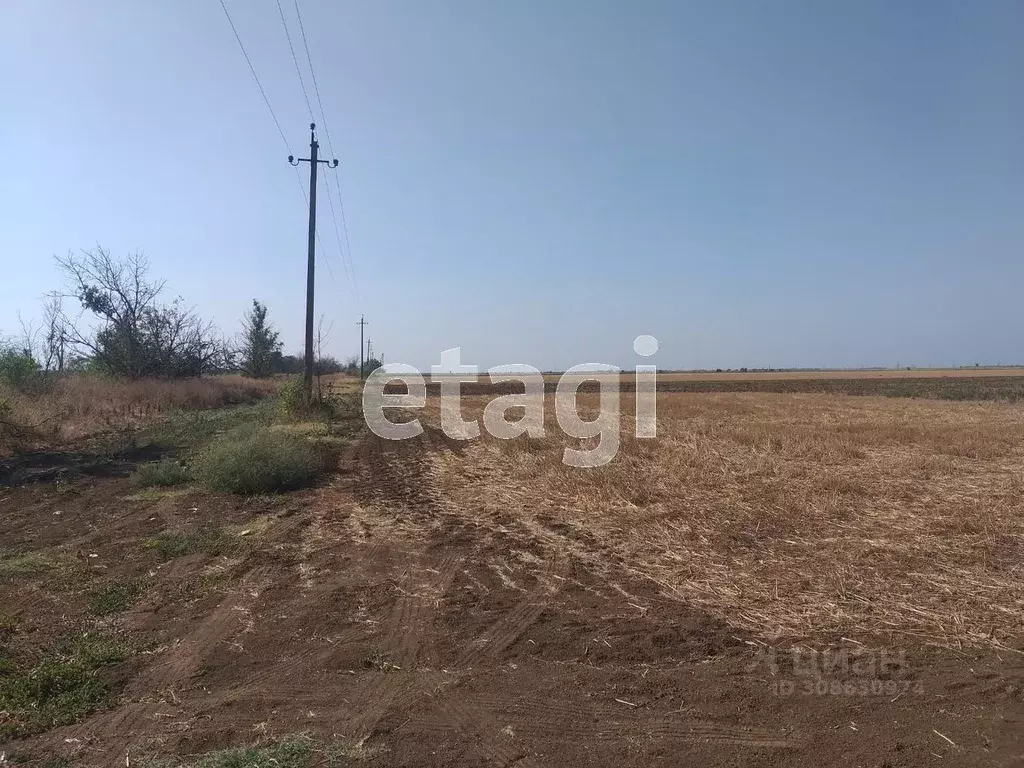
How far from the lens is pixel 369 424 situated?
22.6 meters

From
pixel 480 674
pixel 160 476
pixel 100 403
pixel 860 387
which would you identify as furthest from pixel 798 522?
pixel 860 387

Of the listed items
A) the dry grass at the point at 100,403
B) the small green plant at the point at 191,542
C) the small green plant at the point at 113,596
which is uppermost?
the dry grass at the point at 100,403

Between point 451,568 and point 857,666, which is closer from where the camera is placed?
point 857,666

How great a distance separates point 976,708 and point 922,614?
156cm

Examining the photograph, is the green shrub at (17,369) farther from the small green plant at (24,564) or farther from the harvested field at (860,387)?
the harvested field at (860,387)

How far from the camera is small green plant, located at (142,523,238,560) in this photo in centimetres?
723

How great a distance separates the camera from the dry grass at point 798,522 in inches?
207

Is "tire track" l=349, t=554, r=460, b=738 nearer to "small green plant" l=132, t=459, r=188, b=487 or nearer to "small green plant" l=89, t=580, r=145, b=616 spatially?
"small green plant" l=89, t=580, r=145, b=616

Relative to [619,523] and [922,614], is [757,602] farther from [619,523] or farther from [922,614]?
[619,523]

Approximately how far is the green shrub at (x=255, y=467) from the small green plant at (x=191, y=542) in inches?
92.4

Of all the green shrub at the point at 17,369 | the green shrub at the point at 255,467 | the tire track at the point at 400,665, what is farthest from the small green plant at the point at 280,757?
the green shrub at the point at 17,369

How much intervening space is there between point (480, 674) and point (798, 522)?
5476 millimetres

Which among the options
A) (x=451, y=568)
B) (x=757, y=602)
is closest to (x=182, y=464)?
(x=451, y=568)

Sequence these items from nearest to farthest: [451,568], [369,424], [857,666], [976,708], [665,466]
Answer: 1. [976,708]
2. [857,666]
3. [451,568]
4. [665,466]
5. [369,424]
